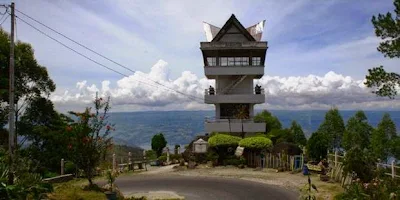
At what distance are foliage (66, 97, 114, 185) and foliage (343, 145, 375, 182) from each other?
11.4 meters

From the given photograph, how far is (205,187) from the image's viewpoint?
1955 centimetres

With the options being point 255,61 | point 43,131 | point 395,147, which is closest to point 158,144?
point 43,131

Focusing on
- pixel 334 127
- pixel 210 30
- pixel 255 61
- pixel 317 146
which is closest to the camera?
pixel 317 146

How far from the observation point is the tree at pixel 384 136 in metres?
58.1

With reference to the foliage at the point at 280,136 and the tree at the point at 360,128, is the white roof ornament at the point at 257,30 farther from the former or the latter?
the tree at the point at 360,128

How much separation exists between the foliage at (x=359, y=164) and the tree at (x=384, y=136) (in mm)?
44381

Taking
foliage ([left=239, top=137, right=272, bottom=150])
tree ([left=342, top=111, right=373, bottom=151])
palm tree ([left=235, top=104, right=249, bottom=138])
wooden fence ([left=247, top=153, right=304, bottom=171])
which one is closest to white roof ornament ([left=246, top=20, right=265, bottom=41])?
Result: palm tree ([left=235, top=104, right=249, bottom=138])

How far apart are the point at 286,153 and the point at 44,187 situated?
17.8 meters

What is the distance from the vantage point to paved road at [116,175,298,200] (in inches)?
679

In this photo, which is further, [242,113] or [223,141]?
[242,113]

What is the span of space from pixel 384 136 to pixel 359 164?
48.3m

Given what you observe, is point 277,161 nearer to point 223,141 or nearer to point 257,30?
point 223,141

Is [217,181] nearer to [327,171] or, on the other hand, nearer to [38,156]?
[327,171]

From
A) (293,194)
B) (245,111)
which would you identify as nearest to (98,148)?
(293,194)
